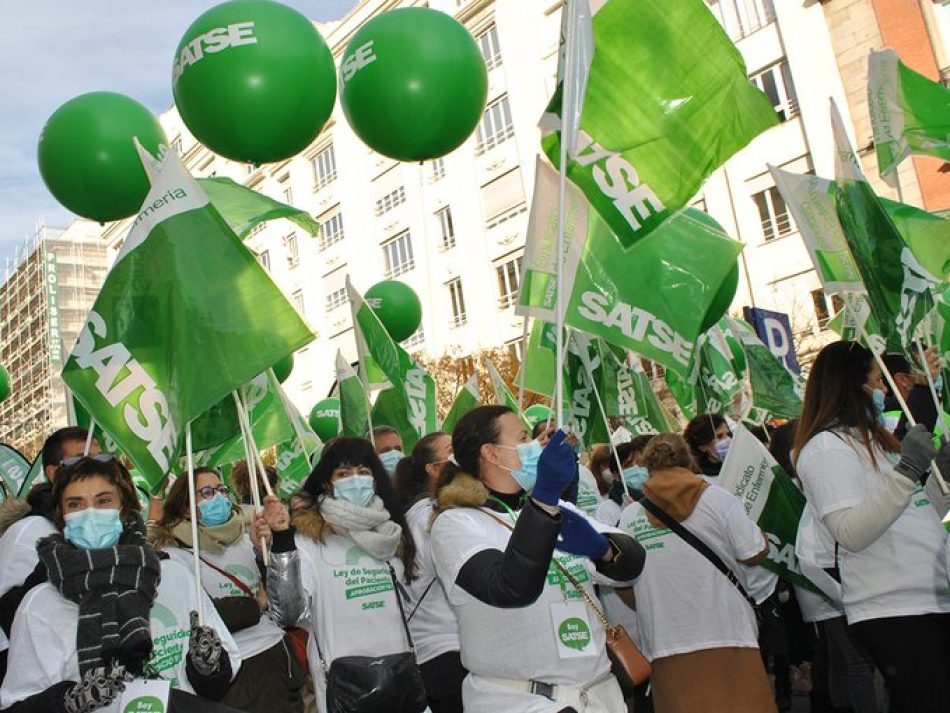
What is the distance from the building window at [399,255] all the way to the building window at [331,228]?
2858 millimetres

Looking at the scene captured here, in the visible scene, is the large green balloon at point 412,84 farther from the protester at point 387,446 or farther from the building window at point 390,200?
the building window at point 390,200

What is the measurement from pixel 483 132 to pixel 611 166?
89.3 ft

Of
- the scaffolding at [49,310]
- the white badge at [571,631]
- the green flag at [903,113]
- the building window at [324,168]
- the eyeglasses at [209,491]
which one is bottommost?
the white badge at [571,631]

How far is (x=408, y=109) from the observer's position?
5293 millimetres

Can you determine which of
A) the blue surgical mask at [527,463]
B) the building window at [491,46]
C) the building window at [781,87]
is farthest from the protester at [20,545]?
the building window at [491,46]

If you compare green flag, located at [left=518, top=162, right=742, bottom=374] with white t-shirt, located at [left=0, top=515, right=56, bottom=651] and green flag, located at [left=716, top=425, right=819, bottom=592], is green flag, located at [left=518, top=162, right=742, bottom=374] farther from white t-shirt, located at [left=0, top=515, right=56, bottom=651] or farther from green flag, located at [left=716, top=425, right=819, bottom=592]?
white t-shirt, located at [left=0, top=515, right=56, bottom=651]

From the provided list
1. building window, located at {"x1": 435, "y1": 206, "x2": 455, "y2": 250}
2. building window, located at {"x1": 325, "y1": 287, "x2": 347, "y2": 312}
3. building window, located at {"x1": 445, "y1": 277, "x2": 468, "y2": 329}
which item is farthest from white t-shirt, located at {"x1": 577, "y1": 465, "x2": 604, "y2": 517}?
building window, located at {"x1": 325, "y1": 287, "x2": 347, "y2": 312}

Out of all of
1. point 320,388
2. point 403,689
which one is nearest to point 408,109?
point 403,689

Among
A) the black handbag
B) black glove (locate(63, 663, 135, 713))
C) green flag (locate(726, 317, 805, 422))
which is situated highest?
green flag (locate(726, 317, 805, 422))

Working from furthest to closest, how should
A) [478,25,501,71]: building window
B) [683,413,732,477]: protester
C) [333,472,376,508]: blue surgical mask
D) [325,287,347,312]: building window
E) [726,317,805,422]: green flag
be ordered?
[325,287,347,312]: building window
[478,25,501,71]: building window
[726,317,805,422]: green flag
[683,413,732,477]: protester
[333,472,376,508]: blue surgical mask

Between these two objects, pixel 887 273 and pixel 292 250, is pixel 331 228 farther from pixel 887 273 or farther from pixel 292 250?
pixel 887 273

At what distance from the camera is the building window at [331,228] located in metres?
35.7

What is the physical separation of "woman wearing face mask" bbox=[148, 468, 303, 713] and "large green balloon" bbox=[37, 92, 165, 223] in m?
1.94

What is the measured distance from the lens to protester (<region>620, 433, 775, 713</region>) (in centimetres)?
391
